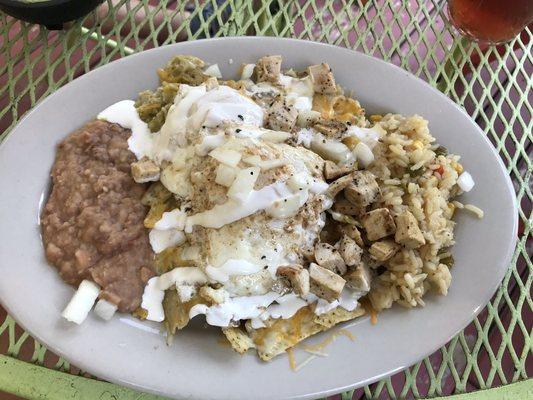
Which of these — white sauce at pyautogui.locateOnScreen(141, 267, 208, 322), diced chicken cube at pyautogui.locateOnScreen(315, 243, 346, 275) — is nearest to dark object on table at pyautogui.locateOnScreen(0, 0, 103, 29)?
white sauce at pyautogui.locateOnScreen(141, 267, 208, 322)

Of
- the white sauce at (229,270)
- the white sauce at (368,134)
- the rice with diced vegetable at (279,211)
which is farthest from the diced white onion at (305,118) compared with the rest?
the white sauce at (229,270)

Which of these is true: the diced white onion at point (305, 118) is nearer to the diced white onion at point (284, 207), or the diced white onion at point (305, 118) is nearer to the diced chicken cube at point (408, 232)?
the diced white onion at point (284, 207)

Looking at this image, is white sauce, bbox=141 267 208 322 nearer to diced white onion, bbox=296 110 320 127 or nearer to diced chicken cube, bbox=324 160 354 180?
diced chicken cube, bbox=324 160 354 180

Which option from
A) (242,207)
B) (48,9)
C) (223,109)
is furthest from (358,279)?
(48,9)

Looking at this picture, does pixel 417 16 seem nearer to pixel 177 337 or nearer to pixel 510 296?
pixel 510 296

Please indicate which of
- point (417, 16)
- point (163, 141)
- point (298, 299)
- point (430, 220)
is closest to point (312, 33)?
point (417, 16)

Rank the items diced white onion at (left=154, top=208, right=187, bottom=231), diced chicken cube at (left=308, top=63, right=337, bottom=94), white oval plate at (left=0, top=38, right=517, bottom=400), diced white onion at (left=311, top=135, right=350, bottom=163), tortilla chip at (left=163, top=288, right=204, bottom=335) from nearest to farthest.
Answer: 1. white oval plate at (left=0, top=38, right=517, bottom=400)
2. tortilla chip at (left=163, top=288, right=204, bottom=335)
3. diced white onion at (left=154, top=208, right=187, bottom=231)
4. diced white onion at (left=311, top=135, right=350, bottom=163)
5. diced chicken cube at (left=308, top=63, right=337, bottom=94)

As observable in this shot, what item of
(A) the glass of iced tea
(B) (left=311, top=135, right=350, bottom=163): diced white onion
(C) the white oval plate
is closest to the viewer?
(C) the white oval plate
